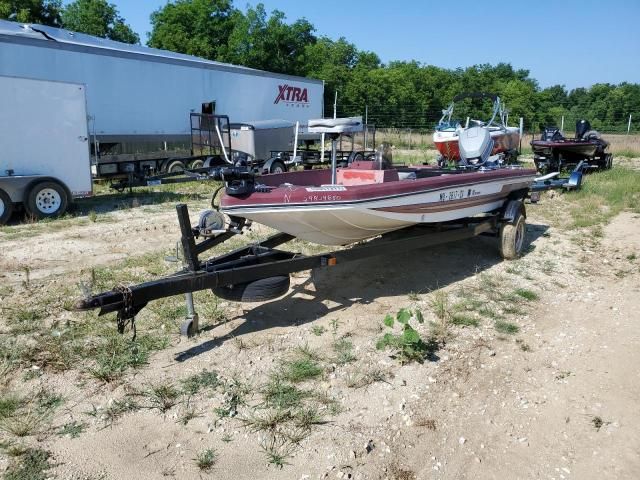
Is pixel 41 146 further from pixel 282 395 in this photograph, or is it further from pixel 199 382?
pixel 282 395

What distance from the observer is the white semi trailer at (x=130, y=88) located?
1109cm

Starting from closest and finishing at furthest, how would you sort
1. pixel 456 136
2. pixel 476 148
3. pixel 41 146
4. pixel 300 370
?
pixel 300 370, pixel 476 148, pixel 41 146, pixel 456 136

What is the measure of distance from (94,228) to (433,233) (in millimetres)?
5315

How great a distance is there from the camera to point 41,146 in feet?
29.1

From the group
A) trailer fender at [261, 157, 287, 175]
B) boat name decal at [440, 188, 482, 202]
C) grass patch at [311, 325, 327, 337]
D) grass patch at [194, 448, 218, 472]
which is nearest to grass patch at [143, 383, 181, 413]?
grass patch at [194, 448, 218, 472]

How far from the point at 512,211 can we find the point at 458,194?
4.14 feet

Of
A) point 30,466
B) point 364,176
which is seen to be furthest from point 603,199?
point 30,466

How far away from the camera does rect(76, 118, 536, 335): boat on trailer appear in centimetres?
359

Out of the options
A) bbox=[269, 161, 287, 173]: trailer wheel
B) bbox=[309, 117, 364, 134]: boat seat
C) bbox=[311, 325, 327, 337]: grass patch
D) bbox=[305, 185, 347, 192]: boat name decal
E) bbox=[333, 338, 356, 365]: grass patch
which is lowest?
bbox=[333, 338, 356, 365]: grass patch

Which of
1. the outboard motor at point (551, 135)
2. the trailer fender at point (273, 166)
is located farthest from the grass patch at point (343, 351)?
the outboard motor at point (551, 135)

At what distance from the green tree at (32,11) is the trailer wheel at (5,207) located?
2768cm

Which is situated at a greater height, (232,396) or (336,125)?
(336,125)

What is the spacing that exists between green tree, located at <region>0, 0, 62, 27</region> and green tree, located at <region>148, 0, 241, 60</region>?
667 cm

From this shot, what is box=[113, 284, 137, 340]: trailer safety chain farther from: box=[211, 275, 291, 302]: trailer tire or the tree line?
the tree line
